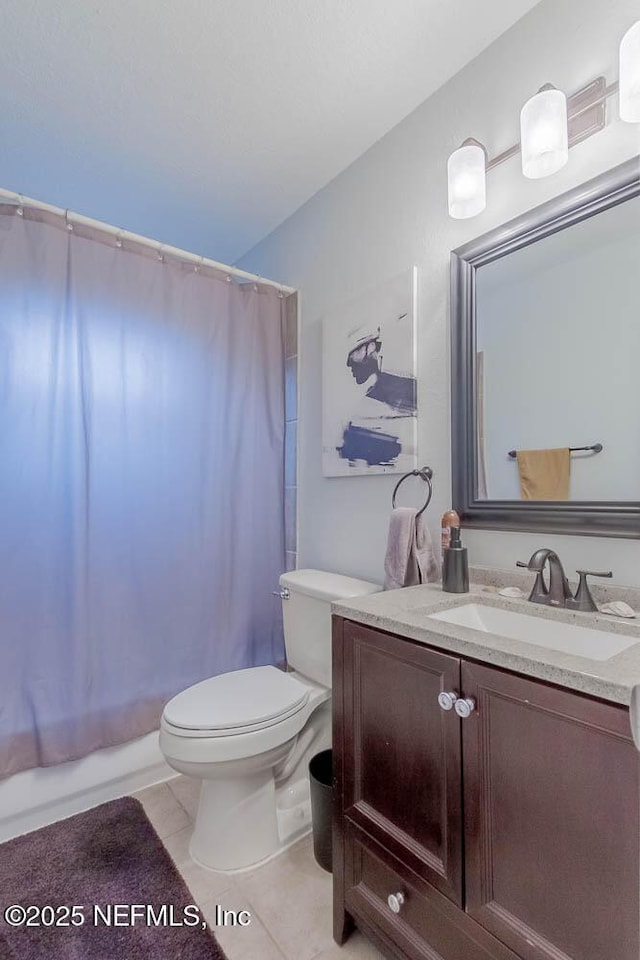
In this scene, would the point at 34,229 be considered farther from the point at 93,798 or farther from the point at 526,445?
the point at 93,798

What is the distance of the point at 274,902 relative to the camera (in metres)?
1.22

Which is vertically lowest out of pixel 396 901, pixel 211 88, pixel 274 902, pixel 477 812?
pixel 274 902

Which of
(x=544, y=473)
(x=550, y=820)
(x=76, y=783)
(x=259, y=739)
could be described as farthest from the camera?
(x=76, y=783)

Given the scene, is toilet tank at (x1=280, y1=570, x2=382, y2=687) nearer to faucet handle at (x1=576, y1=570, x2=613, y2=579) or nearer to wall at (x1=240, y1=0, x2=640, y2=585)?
wall at (x1=240, y1=0, x2=640, y2=585)

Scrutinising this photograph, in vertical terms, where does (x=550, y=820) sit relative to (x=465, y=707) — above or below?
below

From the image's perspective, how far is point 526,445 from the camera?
1.22 m

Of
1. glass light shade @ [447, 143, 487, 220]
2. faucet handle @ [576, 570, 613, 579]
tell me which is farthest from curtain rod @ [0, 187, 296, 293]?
faucet handle @ [576, 570, 613, 579]

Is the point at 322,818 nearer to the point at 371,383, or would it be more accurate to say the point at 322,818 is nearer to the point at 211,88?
the point at 371,383

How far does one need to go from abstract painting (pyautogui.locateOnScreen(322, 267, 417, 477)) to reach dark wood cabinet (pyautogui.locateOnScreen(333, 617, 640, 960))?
2.34ft

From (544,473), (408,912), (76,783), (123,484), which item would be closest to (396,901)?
(408,912)

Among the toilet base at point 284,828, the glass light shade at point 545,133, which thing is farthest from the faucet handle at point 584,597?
the toilet base at point 284,828

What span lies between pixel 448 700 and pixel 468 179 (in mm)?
1298

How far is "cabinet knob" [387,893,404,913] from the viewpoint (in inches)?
37.1

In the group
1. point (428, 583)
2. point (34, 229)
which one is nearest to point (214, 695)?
point (428, 583)
